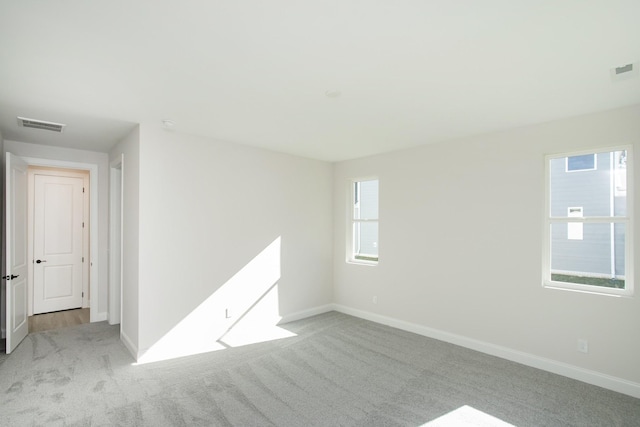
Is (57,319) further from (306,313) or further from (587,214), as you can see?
(587,214)

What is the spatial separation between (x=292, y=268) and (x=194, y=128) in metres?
2.51

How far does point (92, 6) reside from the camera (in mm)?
1636

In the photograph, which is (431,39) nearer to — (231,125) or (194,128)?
(231,125)

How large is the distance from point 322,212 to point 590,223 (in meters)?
3.55

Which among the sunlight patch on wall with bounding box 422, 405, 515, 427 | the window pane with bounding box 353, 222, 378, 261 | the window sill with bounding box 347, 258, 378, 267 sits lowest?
the sunlight patch on wall with bounding box 422, 405, 515, 427

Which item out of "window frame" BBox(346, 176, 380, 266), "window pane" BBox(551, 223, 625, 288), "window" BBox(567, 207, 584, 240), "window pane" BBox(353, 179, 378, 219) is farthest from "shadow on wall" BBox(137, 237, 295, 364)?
"window" BBox(567, 207, 584, 240)

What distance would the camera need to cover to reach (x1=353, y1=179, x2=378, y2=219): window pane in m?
5.32

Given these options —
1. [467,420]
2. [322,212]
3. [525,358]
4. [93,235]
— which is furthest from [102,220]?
[525,358]

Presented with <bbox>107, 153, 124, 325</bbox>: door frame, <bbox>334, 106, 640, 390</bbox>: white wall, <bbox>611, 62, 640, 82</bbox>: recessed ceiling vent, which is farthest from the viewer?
<bbox>107, 153, 124, 325</bbox>: door frame

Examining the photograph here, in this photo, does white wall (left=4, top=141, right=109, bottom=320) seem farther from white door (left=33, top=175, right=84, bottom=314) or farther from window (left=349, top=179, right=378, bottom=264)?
window (left=349, top=179, right=378, bottom=264)

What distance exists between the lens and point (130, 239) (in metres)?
3.79

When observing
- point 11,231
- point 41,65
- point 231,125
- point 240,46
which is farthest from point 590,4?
point 11,231

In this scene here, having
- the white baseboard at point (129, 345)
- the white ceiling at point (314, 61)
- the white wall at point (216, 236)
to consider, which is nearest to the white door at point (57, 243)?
the white baseboard at point (129, 345)

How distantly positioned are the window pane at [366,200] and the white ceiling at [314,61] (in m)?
1.83
